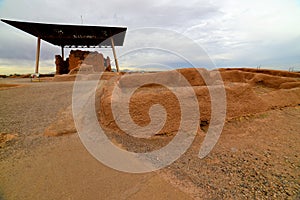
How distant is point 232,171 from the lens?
→ 5.33ft

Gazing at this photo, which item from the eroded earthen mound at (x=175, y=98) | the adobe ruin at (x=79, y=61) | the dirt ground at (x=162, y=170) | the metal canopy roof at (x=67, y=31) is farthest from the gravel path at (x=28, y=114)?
the adobe ruin at (x=79, y=61)

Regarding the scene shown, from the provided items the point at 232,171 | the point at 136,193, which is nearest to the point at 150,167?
the point at 136,193

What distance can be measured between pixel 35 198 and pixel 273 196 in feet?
6.41

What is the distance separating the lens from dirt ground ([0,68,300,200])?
1344 mm

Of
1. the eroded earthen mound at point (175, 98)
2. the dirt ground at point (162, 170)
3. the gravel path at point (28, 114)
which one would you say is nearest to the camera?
the dirt ground at point (162, 170)

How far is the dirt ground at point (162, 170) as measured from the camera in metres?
1.34

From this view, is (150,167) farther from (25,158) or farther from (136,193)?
(25,158)

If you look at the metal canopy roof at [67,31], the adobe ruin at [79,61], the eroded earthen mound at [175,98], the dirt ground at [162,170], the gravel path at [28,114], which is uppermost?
the metal canopy roof at [67,31]

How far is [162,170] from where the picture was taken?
5.47ft

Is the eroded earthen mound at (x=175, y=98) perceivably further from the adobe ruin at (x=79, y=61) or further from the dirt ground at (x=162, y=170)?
the adobe ruin at (x=79, y=61)

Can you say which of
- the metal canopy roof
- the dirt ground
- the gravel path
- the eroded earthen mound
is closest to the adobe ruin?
the metal canopy roof

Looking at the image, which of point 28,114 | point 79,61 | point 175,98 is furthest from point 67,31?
point 175,98

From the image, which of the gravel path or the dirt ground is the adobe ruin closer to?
the gravel path

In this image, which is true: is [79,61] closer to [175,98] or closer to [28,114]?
[28,114]
